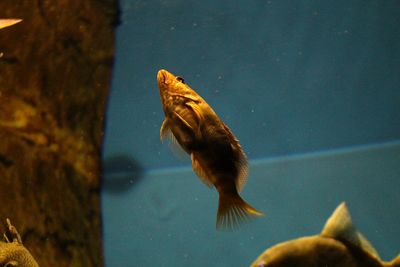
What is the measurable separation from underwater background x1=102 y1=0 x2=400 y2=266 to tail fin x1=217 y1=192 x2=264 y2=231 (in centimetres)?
395

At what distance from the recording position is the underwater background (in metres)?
5.95

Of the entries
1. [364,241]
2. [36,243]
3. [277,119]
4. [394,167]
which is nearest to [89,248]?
[36,243]

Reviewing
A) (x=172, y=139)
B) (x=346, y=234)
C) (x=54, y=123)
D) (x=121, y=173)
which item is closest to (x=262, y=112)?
(x=121, y=173)

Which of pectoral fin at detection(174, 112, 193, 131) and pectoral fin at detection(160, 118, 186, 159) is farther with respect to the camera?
pectoral fin at detection(160, 118, 186, 159)

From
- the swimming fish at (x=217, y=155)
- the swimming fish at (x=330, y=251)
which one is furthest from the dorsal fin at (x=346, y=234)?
the swimming fish at (x=217, y=155)

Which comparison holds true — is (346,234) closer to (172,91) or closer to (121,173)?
(172,91)

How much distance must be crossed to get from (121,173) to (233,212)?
218 inches

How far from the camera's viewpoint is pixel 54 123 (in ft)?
13.9

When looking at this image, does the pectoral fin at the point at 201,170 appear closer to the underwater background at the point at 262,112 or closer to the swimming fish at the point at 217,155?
the swimming fish at the point at 217,155

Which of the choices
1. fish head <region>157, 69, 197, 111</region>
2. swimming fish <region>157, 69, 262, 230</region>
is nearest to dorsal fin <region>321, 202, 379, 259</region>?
swimming fish <region>157, 69, 262, 230</region>

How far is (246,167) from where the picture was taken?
194 centimetres

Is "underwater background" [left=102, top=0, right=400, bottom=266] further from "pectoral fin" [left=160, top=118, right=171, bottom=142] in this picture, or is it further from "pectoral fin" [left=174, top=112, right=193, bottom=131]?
"pectoral fin" [left=174, top=112, right=193, bottom=131]

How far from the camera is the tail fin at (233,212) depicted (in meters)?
1.89

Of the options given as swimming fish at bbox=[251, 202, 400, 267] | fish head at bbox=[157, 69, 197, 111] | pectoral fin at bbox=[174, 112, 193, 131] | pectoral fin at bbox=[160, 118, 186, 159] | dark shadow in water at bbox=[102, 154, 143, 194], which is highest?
fish head at bbox=[157, 69, 197, 111]
